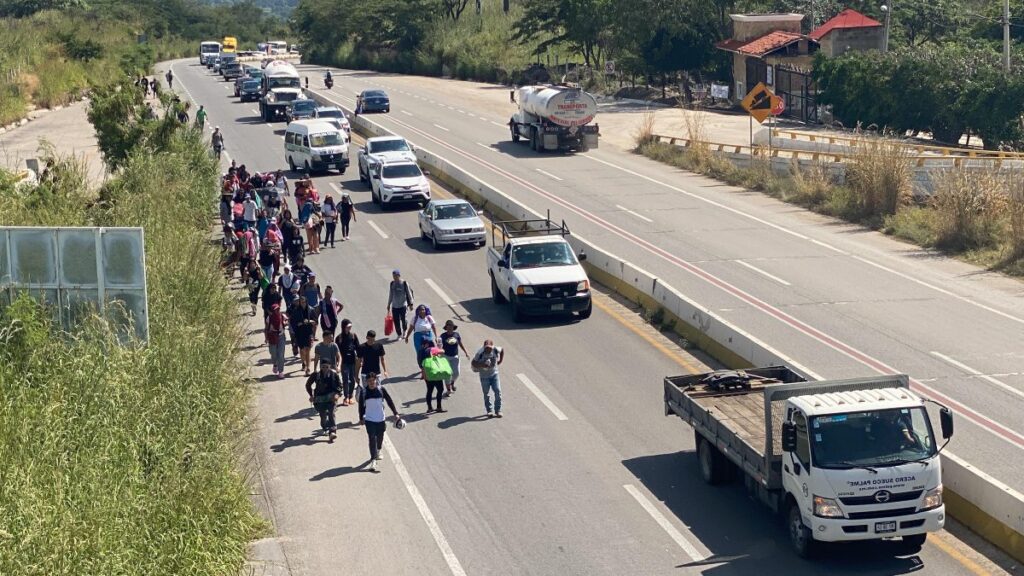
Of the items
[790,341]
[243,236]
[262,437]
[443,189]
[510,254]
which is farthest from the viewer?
[443,189]

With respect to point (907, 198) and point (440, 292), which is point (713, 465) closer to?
point (440, 292)

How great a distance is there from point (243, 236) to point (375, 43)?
86070 millimetres

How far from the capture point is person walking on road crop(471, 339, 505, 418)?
20.5 m

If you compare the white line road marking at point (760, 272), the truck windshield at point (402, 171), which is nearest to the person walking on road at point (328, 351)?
the white line road marking at point (760, 272)

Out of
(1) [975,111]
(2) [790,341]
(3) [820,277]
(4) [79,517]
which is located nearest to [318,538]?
(4) [79,517]

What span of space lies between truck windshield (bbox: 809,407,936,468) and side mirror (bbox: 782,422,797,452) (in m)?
0.24

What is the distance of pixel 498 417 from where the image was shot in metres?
21.0

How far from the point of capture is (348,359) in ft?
70.5

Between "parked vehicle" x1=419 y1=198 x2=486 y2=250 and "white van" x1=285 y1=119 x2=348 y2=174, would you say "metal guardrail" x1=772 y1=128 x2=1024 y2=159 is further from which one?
"white van" x1=285 y1=119 x2=348 y2=174

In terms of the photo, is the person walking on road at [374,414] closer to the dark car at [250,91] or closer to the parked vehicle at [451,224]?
the parked vehicle at [451,224]

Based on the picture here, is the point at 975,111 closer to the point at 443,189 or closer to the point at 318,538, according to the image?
the point at 443,189

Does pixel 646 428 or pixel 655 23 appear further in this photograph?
pixel 655 23

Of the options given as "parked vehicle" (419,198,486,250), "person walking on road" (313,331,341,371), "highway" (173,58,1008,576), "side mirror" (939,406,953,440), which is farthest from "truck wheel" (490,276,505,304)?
Answer: "side mirror" (939,406,953,440)

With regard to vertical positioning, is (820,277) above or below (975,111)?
below
